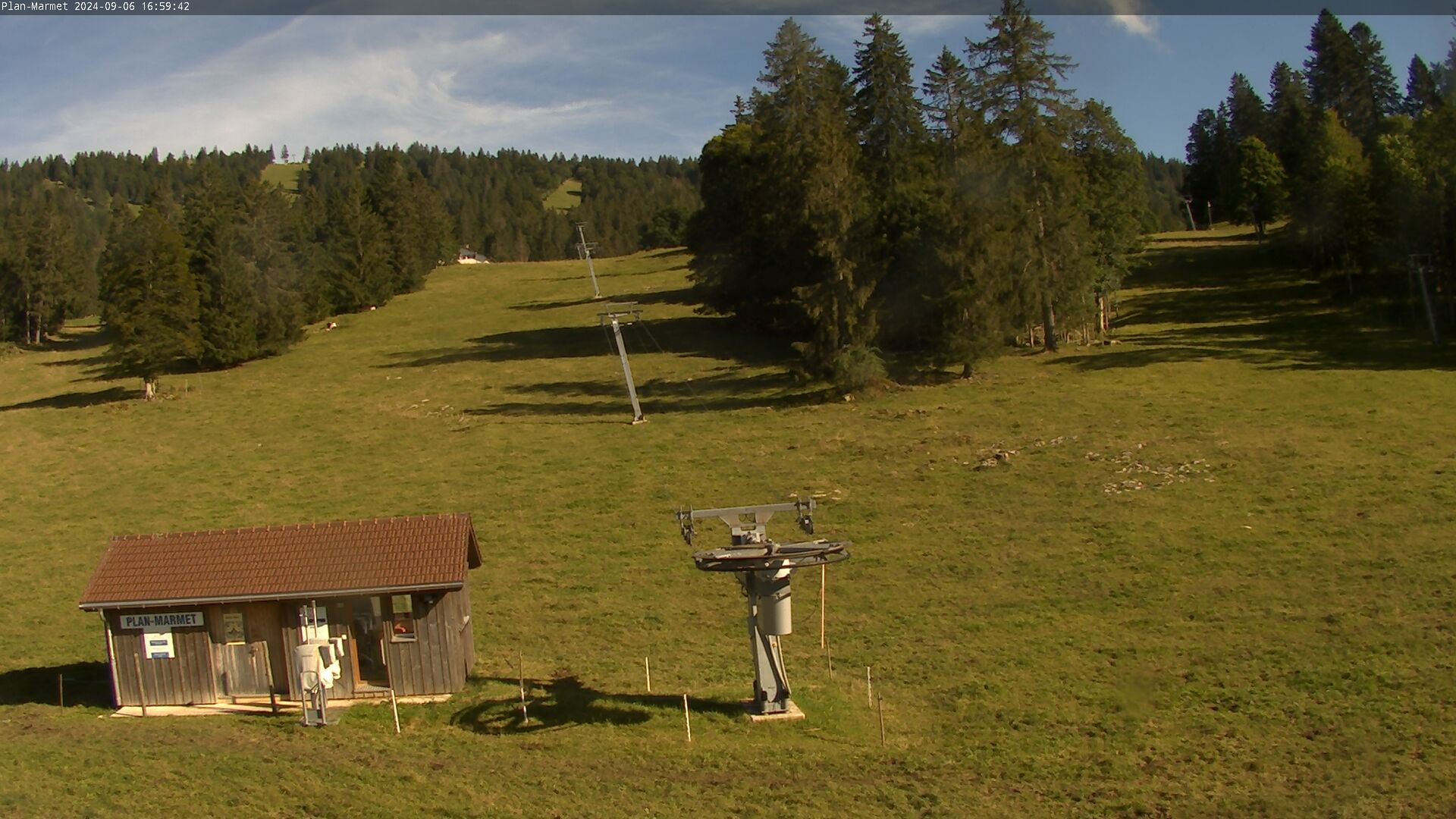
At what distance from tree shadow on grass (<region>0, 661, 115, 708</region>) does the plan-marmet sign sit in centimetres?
149

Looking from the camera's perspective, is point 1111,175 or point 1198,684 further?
point 1111,175

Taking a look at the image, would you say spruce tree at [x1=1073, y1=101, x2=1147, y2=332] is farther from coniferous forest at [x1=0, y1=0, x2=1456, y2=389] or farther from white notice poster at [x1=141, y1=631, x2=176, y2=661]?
white notice poster at [x1=141, y1=631, x2=176, y2=661]

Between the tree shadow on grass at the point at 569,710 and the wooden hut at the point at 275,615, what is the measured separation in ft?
4.81

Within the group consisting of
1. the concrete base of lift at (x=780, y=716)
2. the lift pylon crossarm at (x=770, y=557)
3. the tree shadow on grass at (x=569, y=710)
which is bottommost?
the concrete base of lift at (x=780, y=716)

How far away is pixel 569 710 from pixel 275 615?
6002mm

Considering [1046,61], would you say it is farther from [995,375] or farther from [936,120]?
[995,375]

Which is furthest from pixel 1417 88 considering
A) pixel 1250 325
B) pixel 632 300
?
pixel 632 300

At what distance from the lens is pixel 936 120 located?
2030 inches

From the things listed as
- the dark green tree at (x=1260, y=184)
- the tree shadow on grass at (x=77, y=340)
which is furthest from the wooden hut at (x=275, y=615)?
the dark green tree at (x=1260, y=184)

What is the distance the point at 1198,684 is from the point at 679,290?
6814 centimetres

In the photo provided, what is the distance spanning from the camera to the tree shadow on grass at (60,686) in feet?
70.1

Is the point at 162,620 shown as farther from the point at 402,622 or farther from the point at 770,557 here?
the point at 770,557

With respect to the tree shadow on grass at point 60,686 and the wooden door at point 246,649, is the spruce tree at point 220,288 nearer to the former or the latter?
the tree shadow on grass at point 60,686

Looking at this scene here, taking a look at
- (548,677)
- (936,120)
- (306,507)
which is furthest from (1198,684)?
(936,120)
